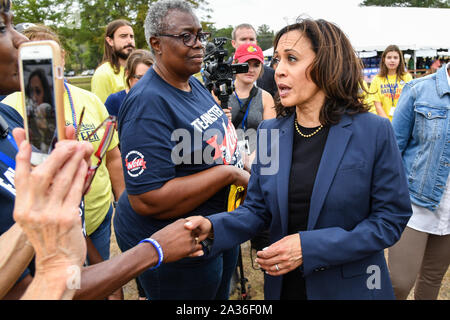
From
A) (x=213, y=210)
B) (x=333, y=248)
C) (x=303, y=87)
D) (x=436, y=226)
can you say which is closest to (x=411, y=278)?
(x=436, y=226)

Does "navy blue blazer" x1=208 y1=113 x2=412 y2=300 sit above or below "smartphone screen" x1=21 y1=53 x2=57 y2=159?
below

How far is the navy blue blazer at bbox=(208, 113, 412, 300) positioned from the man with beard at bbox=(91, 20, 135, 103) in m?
3.41

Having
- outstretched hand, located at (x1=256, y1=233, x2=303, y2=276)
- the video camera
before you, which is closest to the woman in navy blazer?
outstretched hand, located at (x1=256, y1=233, x2=303, y2=276)

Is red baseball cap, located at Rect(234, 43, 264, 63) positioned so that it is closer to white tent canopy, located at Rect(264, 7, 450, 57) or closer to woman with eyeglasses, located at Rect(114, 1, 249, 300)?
woman with eyeglasses, located at Rect(114, 1, 249, 300)

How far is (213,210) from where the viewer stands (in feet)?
7.20

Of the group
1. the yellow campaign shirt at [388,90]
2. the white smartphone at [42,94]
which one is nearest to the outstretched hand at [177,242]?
the white smartphone at [42,94]

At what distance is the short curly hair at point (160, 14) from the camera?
2.12m

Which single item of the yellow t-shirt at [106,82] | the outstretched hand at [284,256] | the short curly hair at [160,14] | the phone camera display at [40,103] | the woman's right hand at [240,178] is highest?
the short curly hair at [160,14]

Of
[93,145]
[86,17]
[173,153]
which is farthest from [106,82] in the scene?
[86,17]

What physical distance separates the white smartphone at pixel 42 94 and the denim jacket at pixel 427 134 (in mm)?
2588

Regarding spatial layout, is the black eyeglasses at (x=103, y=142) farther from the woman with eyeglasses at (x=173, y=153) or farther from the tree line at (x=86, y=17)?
the tree line at (x=86, y=17)

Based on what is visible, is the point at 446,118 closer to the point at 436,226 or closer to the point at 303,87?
the point at 436,226

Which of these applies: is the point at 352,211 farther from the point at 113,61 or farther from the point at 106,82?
the point at 113,61

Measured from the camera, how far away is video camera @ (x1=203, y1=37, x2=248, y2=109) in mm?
3234
